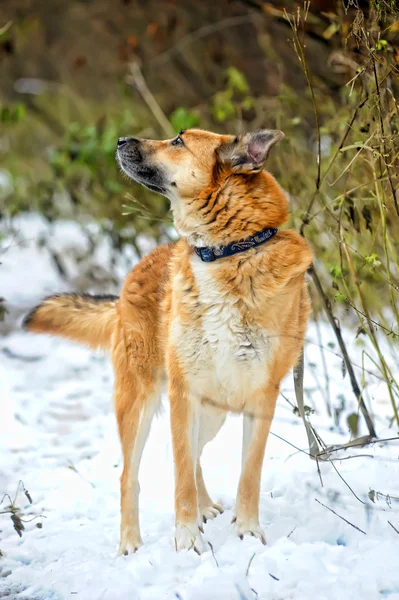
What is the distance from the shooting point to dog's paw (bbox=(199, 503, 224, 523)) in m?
4.00

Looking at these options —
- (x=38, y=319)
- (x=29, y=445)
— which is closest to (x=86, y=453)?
(x=29, y=445)

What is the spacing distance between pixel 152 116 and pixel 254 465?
6.48m

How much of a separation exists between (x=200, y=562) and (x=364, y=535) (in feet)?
2.27

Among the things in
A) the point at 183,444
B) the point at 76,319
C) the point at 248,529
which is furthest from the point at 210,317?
the point at 76,319

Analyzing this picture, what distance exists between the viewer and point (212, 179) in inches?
148

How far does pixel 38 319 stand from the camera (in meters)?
4.26

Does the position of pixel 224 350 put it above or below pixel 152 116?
below

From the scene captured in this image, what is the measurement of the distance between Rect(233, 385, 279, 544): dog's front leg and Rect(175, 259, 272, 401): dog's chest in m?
0.11

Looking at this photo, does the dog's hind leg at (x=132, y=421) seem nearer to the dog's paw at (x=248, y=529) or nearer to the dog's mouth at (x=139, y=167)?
the dog's paw at (x=248, y=529)

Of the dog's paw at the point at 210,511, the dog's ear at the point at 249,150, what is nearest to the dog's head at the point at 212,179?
the dog's ear at the point at 249,150

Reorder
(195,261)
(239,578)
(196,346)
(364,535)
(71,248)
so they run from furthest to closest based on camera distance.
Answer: (71,248) → (195,261) → (196,346) → (364,535) → (239,578)

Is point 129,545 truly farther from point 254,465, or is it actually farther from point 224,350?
point 224,350

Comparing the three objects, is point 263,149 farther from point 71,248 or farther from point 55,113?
point 55,113

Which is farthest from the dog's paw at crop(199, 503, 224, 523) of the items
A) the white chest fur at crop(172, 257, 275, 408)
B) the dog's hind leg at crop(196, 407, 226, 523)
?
the white chest fur at crop(172, 257, 275, 408)
